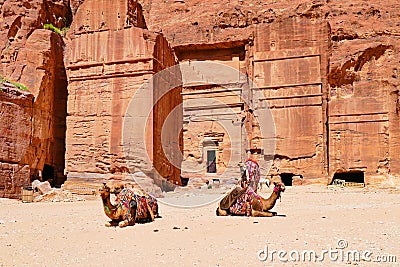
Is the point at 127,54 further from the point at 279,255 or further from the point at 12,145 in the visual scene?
the point at 279,255

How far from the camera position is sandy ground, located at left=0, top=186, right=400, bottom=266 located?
4.29m

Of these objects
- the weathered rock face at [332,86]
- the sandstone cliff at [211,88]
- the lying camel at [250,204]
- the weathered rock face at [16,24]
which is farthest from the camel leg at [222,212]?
the weathered rock face at [332,86]

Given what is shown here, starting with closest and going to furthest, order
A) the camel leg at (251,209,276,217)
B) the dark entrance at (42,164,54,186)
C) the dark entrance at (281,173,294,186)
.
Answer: the camel leg at (251,209,276,217), the dark entrance at (42,164,54,186), the dark entrance at (281,173,294,186)

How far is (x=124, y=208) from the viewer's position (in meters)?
6.72

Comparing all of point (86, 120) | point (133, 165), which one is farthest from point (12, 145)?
point (133, 165)

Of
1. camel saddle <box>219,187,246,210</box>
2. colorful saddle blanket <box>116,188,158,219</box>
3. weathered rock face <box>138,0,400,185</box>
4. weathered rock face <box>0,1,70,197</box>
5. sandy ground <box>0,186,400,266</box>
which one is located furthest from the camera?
weathered rock face <box>138,0,400,185</box>

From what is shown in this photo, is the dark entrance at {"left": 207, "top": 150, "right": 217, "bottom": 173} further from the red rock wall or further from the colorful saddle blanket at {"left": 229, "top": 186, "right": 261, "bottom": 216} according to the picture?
the colorful saddle blanket at {"left": 229, "top": 186, "right": 261, "bottom": 216}

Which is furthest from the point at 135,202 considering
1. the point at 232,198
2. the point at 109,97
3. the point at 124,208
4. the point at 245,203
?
the point at 109,97

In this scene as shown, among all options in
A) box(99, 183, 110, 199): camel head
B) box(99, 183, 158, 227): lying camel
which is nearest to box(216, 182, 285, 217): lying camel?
box(99, 183, 158, 227): lying camel

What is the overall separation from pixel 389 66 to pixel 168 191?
1250cm

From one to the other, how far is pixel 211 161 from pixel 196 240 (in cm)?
1991

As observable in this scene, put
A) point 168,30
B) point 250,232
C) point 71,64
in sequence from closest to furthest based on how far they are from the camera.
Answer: point 250,232 < point 71,64 < point 168,30

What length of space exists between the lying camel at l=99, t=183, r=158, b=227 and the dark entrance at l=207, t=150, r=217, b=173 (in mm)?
17973

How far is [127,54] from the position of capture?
489 inches
